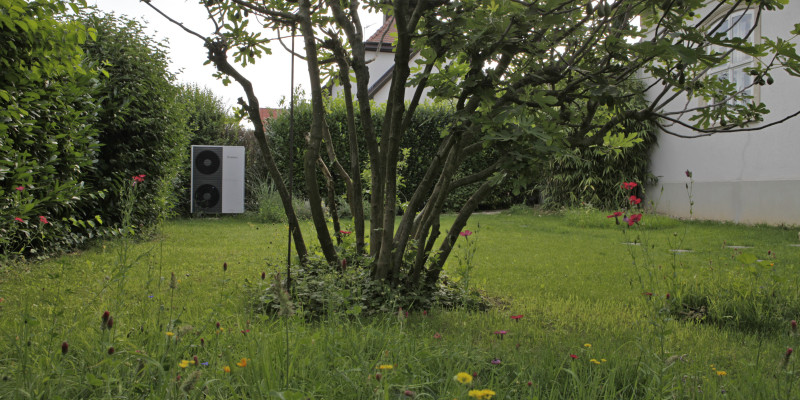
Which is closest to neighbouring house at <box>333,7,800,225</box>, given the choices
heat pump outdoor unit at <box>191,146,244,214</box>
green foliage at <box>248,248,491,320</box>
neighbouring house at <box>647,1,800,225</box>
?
neighbouring house at <box>647,1,800,225</box>

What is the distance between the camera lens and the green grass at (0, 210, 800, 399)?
1390mm

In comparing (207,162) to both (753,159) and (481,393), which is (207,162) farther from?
(481,393)

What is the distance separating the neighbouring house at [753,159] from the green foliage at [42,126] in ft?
21.6

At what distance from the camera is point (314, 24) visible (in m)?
3.38

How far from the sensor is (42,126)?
3789 mm

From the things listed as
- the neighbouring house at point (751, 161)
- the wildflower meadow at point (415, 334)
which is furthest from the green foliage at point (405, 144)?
the wildflower meadow at point (415, 334)

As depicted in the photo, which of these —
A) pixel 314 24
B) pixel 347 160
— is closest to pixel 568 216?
pixel 347 160

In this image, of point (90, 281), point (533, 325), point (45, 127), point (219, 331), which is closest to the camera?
point (219, 331)

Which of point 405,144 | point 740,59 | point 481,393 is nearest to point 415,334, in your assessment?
point 481,393

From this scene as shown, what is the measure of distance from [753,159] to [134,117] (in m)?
7.96

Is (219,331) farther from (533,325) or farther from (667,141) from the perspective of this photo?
(667,141)

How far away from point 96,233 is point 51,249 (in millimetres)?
647

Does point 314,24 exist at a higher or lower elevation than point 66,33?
higher

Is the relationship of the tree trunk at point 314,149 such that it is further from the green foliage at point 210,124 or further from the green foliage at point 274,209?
the green foliage at point 210,124
